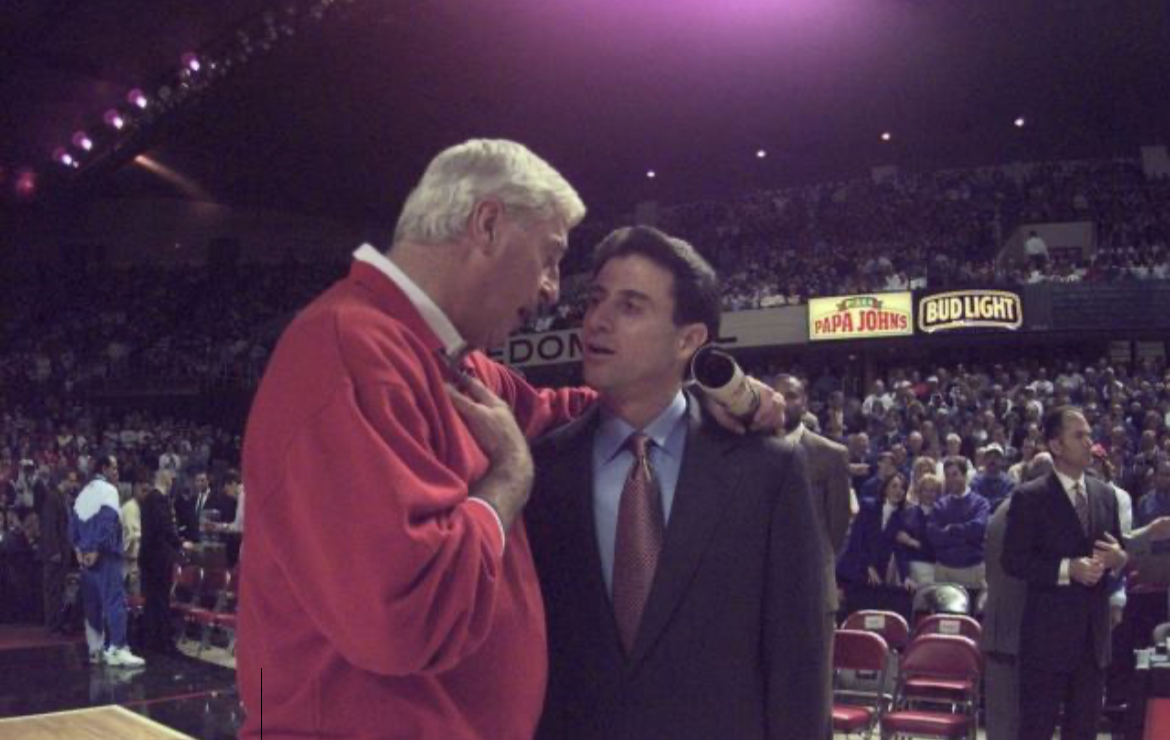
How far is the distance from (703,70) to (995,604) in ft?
58.5

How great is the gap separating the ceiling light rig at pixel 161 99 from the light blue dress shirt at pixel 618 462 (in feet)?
51.8

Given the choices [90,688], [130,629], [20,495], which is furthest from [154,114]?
[90,688]

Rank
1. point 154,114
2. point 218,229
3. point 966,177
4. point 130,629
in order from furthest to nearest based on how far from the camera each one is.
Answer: point 218,229 < point 966,177 < point 154,114 < point 130,629

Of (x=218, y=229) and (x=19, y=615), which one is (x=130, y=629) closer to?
(x=19, y=615)

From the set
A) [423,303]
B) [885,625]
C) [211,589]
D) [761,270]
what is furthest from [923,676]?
[761,270]

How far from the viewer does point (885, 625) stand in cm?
678

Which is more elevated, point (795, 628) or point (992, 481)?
point (992, 481)

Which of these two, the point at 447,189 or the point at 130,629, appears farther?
the point at 130,629

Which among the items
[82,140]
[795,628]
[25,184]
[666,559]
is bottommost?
[795,628]

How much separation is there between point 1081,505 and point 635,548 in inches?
149

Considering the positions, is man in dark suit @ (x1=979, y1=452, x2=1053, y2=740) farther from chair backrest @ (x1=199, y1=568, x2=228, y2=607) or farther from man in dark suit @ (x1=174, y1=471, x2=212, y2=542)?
man in dark suit @ (x1=174, y1=471, x2=212, y2=542)

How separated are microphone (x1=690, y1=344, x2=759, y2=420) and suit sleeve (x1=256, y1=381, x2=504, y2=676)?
653 mm

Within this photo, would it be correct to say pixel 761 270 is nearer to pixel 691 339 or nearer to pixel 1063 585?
pixel 1063 585

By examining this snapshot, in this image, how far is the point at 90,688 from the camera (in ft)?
28.4
